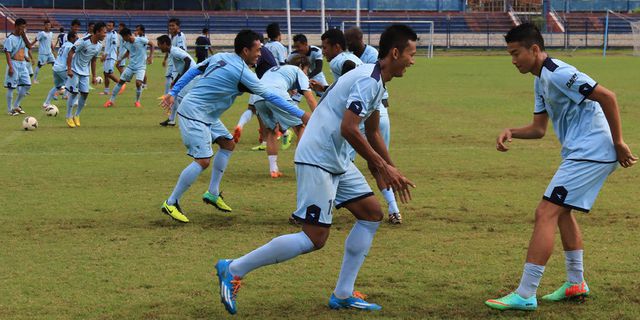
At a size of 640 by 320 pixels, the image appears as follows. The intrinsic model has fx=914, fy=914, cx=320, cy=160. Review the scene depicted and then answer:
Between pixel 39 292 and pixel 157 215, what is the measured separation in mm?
3457

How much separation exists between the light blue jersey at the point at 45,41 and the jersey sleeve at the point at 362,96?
93.2ft

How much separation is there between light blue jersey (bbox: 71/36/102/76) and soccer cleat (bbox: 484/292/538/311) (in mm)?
16307

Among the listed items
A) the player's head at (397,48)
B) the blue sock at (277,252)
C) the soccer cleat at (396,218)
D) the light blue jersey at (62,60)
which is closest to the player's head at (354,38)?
the soccer cleat at (396,218)

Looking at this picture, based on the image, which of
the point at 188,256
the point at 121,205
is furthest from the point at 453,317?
the point at 121,205

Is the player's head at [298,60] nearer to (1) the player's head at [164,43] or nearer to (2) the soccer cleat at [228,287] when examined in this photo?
(1) the player's head at [164,43]

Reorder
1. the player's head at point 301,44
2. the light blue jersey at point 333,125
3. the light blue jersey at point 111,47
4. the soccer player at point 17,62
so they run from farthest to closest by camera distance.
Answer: the light blue jersey at point 111,47, the soccer player at point 17,62, the player's head at point 301,44, the light blue jersey at point 333,125

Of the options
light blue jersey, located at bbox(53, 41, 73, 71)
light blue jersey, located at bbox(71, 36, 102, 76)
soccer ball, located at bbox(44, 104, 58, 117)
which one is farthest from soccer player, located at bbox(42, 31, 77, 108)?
light blue jersey, located at bbox(71, 36, 102, 76)

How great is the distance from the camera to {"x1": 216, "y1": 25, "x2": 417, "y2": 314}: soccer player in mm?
6359

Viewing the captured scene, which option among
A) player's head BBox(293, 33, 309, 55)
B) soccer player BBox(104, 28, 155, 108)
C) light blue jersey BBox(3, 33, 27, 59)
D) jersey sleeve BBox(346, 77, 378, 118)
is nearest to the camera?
jersey sleeve BBox(346, 77, 378, 118)

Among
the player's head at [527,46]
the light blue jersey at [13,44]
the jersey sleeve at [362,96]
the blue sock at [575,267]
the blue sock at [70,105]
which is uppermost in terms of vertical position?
the player's head at [527,46]

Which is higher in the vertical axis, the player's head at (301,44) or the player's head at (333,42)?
the player's head at (333,42)

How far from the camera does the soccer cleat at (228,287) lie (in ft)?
21.4

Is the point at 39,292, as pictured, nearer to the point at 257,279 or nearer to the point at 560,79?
the point at 257,279

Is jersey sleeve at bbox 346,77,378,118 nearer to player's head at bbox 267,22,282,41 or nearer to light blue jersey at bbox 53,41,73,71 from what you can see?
player's head at bbox 267,22,282,41
